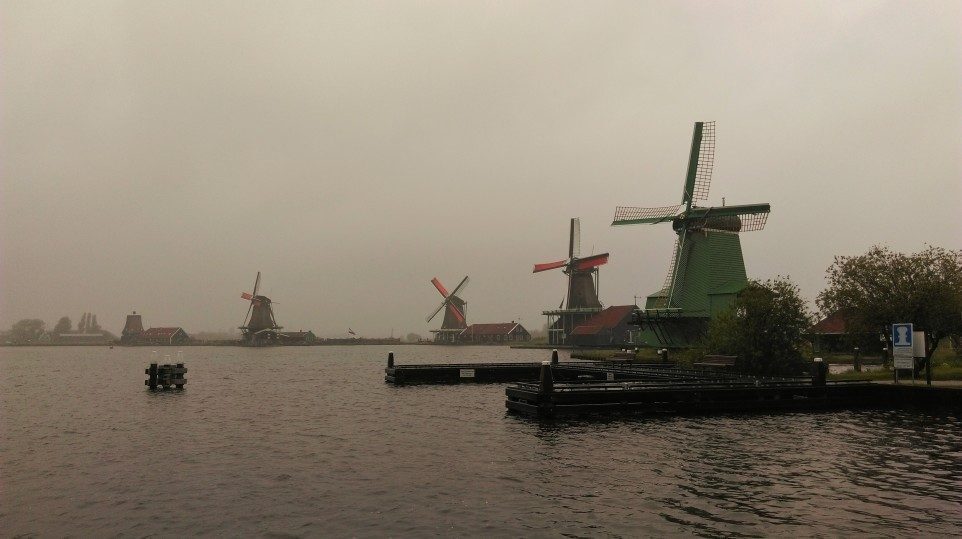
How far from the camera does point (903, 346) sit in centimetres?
3562

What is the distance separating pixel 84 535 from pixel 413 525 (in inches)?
288

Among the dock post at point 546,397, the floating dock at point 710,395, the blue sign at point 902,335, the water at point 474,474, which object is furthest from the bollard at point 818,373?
the dock post at point 546,397

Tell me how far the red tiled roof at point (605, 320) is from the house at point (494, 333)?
166ft

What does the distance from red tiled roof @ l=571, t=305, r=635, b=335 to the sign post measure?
9718 cm

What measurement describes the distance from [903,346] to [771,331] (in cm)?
997

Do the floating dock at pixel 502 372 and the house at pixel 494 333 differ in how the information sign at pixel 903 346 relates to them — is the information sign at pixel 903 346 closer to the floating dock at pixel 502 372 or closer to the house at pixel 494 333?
the floating dock at pixel 502 372

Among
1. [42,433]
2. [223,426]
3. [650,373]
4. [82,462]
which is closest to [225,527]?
[82,462]

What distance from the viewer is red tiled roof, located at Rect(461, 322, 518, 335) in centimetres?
19100

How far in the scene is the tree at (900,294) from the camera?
42.3 m

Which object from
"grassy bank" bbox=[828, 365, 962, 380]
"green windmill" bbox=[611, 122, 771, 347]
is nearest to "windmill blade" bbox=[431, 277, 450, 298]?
"green windmill" bbox=[611, 122, 771, 347]

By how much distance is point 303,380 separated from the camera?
61.7m

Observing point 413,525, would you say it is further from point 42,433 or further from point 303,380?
point 303,380

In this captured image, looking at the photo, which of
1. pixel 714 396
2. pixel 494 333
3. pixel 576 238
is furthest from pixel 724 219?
pixel 494 333

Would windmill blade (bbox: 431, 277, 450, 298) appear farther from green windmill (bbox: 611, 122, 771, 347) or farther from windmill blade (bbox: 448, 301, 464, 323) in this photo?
green windmill (bbox: 611, 122, 771, 347)
